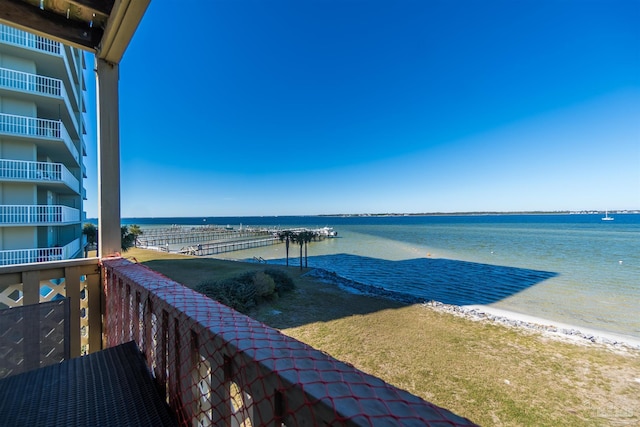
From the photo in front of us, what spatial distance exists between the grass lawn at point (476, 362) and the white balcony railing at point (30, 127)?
381 inches

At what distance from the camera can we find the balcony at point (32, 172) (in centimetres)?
862

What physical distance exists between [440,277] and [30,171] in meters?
20.1

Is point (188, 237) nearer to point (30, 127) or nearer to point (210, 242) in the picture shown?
point (210, 242)

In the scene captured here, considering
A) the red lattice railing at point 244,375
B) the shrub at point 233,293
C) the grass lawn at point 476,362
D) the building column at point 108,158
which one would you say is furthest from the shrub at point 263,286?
the red lattice railing at point 244,375

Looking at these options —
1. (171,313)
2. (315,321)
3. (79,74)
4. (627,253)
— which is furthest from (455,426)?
(627,253)

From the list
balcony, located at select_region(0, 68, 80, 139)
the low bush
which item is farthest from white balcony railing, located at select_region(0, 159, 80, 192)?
the low bush

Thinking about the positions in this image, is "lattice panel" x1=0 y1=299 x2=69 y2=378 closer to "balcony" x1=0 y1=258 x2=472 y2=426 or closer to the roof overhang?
"balcony" x1=0 y1=258 x2=472 y2=426

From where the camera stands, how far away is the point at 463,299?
1275cm

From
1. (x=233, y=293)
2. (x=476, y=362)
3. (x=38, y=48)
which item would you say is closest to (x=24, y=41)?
(x=38, y=48)

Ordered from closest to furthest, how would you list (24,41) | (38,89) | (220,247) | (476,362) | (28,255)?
1. (476,362)
2. (24,41)
3. (28,255)
4. (38,89)
5. (220,247)

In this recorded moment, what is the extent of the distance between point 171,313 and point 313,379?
70 cm

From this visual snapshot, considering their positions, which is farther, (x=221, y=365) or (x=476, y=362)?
(x=476, y=362)

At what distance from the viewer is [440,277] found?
1712cm

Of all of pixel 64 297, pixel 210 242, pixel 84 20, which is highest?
pixel 84 20
